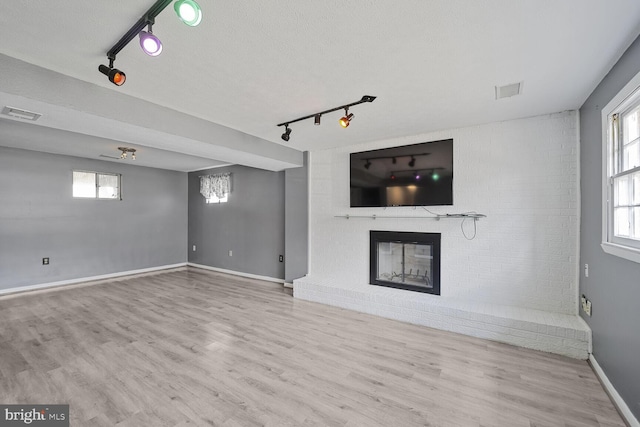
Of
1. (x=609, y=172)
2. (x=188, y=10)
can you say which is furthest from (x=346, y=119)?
(x=609, y=172)

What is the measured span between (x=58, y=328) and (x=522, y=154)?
18.9 feet

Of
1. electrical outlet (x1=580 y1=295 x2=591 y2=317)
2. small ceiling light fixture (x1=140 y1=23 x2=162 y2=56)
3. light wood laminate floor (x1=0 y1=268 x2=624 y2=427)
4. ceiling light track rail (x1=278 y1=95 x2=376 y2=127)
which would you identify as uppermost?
ceiling light track rail (x1=278 y1=95 x2=376 y2=127)

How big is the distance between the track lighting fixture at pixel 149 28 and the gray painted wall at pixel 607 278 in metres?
2.59

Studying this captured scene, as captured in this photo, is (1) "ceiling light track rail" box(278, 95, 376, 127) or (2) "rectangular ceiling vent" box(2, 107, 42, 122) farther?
(1) "ceiling light track rail" box(278, 95, 376, 127)

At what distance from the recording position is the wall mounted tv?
11.7 feet

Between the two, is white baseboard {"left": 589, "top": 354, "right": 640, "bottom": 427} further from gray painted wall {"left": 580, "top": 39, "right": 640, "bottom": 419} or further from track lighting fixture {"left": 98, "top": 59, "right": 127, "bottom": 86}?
track lighting fixture {"left": 98, "top": 59, "right": 127, "bottom": 86}

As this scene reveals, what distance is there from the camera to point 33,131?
3572 millimetres

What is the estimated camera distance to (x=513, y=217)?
10.4 ft

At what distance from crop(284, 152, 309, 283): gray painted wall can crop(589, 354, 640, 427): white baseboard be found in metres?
3.58

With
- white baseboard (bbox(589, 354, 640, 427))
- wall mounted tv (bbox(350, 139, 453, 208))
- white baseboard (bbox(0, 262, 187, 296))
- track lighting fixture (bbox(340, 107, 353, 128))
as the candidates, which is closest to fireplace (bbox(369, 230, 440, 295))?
wall mounted tv (bbox(350, 139, 453, 208))

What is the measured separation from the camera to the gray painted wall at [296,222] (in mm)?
4832

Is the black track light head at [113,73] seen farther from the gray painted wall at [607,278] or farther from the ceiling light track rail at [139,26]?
the gray painted wall at [607,278]

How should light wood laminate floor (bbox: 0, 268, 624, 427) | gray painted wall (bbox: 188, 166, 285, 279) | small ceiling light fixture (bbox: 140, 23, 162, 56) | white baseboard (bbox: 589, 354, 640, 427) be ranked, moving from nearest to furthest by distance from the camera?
small ceiling light fixture (bbox: 140, 23, 162, 56) < white baseboard (bbox: 589, 354, 640, 427) < light wood laminate floor (bbox: 0, 268, 624, 427) < gray painted wall (bbox: 188, 166, 285, 279)

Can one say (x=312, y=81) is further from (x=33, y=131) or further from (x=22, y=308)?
(x=22, y=308)
